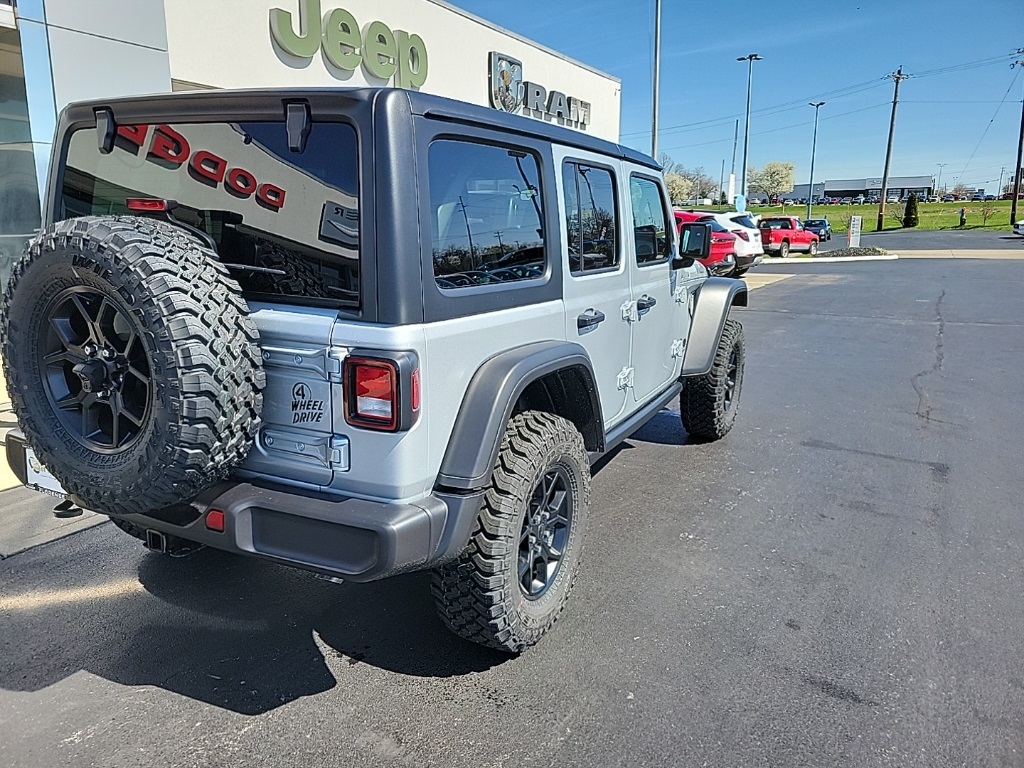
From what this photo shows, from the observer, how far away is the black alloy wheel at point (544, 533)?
117 inches

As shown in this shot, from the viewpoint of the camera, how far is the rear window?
235cm

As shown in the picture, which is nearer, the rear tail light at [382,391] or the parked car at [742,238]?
the rear tail light at [382,391]

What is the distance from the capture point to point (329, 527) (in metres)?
2.29

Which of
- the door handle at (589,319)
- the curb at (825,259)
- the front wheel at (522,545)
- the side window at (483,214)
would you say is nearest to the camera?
the side window at (483,214)

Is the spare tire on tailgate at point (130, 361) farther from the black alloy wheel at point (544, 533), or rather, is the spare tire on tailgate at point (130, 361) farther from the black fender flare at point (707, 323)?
the black fender flare at point (707, 323)

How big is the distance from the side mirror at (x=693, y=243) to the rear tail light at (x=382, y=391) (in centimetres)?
286

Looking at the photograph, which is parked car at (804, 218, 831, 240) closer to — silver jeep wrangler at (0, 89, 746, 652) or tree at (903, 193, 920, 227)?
tree at (903, 193, 920, 227)

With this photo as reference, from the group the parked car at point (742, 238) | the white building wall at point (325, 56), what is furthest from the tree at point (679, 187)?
the white building wall at point (325, 56)

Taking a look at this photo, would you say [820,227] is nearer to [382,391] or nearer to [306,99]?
[306,99]

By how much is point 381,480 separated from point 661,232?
2874 millimetres

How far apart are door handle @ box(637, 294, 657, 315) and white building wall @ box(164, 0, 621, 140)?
8.16 metres

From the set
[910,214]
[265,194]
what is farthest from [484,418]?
[910,214]

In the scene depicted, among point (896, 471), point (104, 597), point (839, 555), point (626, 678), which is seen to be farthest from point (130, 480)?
point (896, 471)

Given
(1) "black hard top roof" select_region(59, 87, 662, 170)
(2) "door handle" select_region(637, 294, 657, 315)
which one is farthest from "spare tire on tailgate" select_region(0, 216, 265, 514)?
(2) "door handle" select_region(637, 294, 657, 315)
